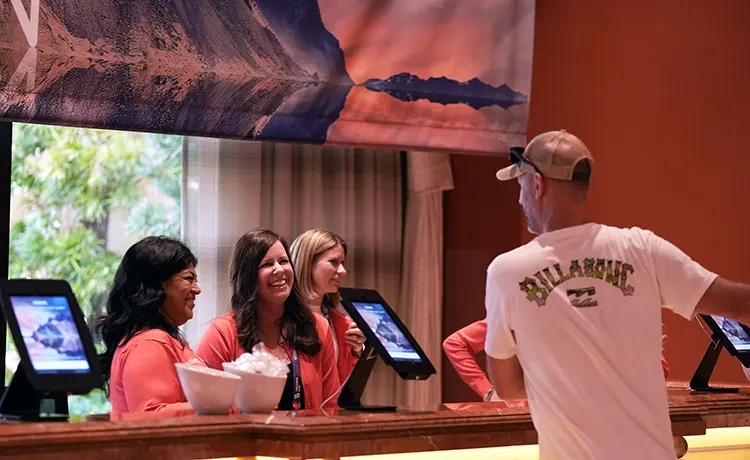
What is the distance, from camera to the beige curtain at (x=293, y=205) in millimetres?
5145

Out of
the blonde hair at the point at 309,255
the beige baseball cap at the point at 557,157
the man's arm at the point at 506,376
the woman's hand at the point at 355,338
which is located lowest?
the man's arm at the point at 506,376

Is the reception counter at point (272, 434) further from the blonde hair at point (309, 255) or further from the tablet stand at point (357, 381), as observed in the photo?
the blonde hair at point (309, 255)

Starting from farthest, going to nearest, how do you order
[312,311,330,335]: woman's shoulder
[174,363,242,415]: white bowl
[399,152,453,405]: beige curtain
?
[399,152,453,405]: beige curtain
[312,311,330,335]: woman's shoulder
[174,363,242,415]: white bowl

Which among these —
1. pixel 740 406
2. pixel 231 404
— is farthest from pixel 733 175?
pixel 231 404

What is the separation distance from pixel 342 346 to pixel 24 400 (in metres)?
1.57

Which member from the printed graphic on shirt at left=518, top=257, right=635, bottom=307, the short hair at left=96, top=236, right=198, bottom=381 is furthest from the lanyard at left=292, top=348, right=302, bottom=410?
the printed graphic on shirt at left=518, top=257, right=635, bottom=307

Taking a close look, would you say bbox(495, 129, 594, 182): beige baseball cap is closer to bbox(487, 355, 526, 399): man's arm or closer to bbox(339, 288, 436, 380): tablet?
bbox(487, 355, 526, 399): man's arm

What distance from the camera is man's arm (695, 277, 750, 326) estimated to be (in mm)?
2568

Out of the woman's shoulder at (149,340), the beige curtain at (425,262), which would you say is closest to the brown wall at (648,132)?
the beige curtain at (425,262)

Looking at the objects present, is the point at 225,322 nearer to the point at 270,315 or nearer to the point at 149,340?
the point at 270,315

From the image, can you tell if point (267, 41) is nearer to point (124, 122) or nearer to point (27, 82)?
point (124, 122)

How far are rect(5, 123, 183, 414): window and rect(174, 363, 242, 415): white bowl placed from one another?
2.09 metres

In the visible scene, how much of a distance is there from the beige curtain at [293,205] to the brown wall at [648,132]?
336 mm

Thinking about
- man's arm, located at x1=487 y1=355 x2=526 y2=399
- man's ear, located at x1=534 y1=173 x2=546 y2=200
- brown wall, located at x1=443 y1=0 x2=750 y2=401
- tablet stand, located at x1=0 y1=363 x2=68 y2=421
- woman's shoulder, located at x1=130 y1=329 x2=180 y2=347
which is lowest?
tablet stand, located at x1=0 y1=363 x2=68 y2=421
